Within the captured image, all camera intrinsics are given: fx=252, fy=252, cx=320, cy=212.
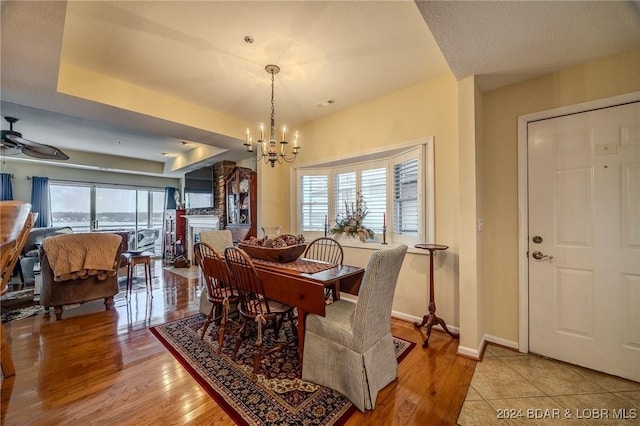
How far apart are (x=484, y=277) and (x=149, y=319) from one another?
373 cm

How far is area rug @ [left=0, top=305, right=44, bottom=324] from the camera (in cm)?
299

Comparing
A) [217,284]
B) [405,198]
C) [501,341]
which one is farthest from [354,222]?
[501,341]

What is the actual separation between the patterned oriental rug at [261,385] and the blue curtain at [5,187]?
637 cm

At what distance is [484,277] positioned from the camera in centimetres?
248

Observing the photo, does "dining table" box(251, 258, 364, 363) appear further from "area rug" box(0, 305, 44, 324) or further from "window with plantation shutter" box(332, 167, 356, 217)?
"area rug" box(0, 305, 44, 324)

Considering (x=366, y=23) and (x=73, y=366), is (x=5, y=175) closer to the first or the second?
(x=73, y=366)

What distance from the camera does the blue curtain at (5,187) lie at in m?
5.57

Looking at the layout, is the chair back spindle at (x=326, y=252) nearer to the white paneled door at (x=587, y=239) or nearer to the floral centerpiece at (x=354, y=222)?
the floral centerpiece at (x=354, y=222)

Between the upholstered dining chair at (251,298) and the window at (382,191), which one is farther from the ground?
the window at (382,191)

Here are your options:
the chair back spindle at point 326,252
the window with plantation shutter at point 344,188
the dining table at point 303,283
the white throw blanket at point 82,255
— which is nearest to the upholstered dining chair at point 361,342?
the dining table at point 303,283

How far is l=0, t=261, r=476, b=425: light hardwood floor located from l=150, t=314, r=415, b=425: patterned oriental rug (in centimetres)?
8

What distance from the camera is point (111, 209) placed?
7.23 metres

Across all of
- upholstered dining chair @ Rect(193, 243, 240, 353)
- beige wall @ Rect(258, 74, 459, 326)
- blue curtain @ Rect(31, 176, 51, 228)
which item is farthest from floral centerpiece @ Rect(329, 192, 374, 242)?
blue curtain @ Rect(31, 176, 51, 228)

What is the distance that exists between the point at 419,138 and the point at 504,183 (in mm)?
954
